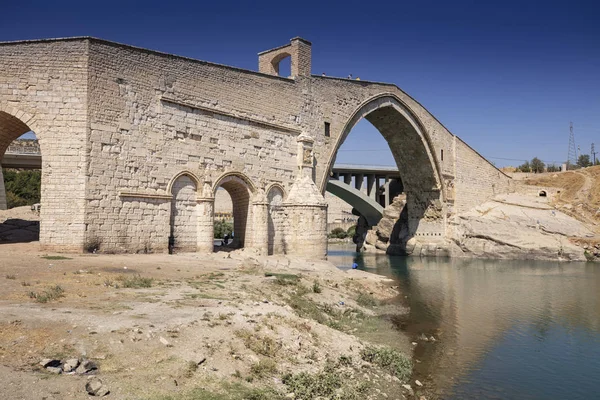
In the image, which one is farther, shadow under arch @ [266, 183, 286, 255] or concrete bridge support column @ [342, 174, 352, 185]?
concrete bridge support column @ [342, 174, 352, 185]

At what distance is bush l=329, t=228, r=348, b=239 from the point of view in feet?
215

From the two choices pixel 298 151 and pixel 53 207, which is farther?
pixel 298 151

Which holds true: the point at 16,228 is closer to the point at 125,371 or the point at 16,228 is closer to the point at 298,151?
the point at 298,151

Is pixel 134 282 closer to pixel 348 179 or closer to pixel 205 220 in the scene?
pixel 205 220

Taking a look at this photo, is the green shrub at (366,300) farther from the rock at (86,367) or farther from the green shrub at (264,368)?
the rock at (86,367)

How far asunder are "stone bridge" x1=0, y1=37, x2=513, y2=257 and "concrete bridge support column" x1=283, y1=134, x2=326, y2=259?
0.04m

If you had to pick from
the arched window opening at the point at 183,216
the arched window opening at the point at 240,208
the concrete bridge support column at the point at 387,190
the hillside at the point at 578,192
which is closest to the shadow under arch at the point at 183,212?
the arched window opening at the point at 183,216

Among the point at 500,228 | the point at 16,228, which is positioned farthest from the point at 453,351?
the point at 500,228

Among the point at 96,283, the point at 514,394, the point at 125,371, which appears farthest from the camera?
the point at 96,283

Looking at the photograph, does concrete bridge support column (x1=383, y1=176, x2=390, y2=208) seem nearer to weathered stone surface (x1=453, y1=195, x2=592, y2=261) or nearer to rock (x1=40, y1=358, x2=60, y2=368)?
weathered stone surface (x1=453, y1=195, x2=592, y2=261)

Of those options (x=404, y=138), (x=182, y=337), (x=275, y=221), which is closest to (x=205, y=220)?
(x=275, y=221)

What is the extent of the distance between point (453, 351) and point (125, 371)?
6.81 m

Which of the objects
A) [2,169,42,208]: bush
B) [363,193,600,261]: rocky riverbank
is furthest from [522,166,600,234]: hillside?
[2,169,42,208]: bush

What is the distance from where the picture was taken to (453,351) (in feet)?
31.8
